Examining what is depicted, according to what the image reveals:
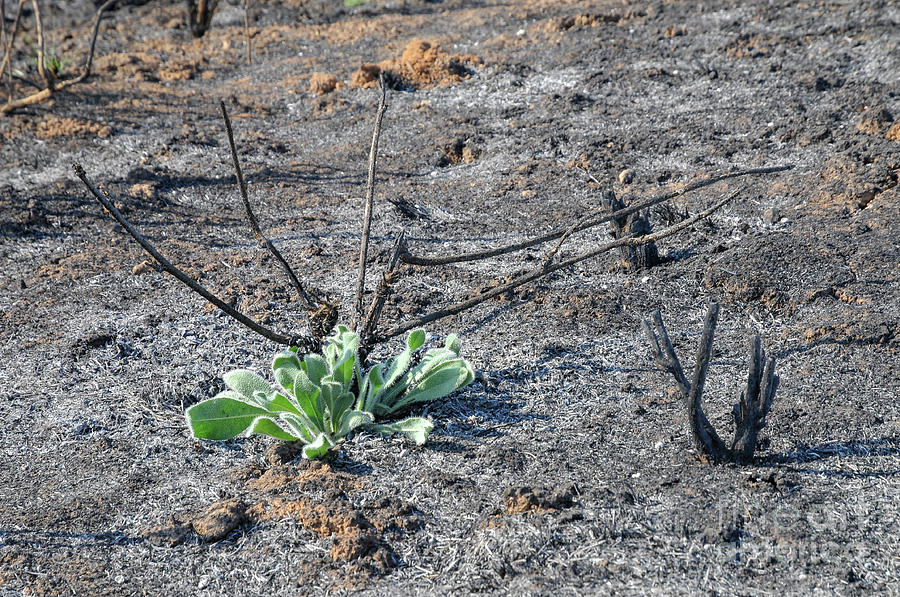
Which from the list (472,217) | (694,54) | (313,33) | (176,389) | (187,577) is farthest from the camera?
(313,33)

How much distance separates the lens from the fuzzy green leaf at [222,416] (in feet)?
7.68

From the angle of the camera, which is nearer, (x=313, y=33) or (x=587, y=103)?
(x=587, y=103)

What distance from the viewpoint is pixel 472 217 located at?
394cm

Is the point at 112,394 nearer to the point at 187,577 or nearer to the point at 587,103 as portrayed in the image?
the point at 187,577

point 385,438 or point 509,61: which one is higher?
point 509,61

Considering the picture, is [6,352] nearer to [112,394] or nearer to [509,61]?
[112,394]

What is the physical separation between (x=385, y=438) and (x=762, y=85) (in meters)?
3.47

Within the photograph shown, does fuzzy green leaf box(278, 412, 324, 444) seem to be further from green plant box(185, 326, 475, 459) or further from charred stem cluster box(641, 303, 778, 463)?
charred stem cluster box(641, 303, 778, 463)

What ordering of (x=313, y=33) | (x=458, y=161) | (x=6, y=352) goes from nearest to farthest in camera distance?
(x=6, y=352)
(x=458, y=161)
(x=313, y=33)

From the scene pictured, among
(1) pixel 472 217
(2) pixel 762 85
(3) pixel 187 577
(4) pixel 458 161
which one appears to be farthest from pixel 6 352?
(2) pixel 762 85

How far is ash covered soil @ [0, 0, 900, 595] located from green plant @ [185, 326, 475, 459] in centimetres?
9

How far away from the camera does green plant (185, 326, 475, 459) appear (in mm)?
2314

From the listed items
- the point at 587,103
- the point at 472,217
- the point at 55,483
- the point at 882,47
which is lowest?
the point at 55,483

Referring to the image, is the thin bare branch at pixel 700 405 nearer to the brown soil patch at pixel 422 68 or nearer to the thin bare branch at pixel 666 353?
the thin bare branch at pixel 666 353
